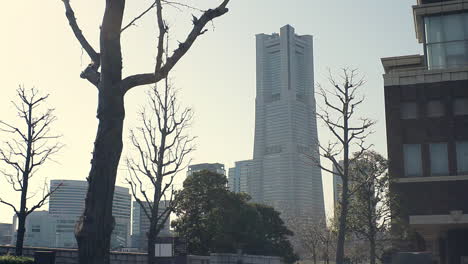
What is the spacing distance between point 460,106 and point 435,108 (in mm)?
1348

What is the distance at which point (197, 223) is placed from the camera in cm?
5031

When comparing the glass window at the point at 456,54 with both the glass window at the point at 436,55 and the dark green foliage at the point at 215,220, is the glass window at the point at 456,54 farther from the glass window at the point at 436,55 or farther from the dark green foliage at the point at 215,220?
the dark green foliage at the point at 215,220

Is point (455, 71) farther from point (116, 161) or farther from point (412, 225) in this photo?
point (116, 161)

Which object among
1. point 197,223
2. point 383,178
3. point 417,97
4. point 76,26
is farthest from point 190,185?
point 76,26

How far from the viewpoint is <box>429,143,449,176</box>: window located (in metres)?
32.1

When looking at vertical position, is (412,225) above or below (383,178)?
below

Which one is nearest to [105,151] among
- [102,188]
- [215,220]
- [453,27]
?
[102,188]

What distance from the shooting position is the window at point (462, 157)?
104 ft

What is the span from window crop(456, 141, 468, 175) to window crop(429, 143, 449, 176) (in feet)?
2.07

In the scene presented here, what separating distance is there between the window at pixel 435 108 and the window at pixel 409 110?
72 centimetres

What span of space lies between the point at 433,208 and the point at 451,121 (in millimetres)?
5079

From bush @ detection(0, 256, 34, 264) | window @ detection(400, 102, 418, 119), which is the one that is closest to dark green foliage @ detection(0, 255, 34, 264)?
bush @ detection(0, 256, 34, 264)

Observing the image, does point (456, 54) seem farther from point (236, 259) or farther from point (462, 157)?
point (236, 259)

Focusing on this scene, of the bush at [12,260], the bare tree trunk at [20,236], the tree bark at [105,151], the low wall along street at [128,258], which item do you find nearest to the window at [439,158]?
the low wall along street at [128,258]
